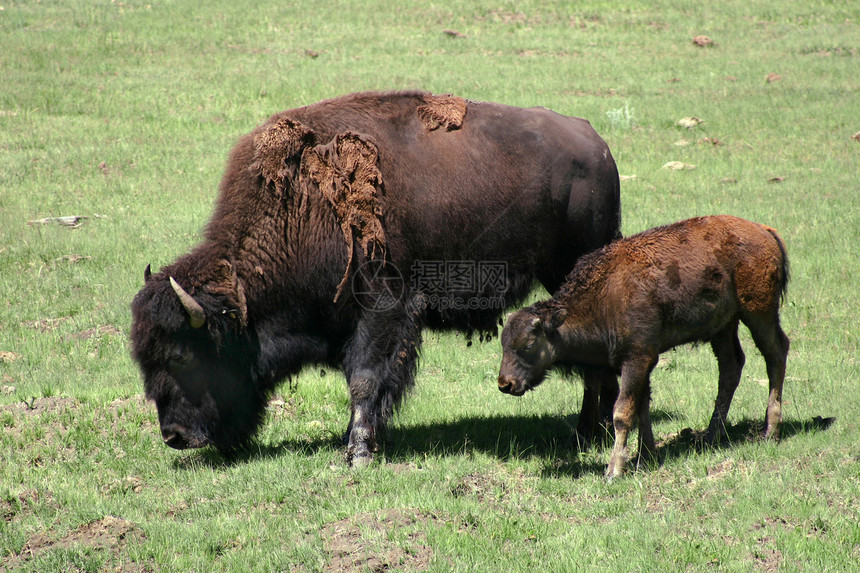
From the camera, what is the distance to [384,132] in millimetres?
7375

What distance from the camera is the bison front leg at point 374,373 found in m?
7.09

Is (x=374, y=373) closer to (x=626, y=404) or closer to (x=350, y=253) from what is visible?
(x=350, y=253)

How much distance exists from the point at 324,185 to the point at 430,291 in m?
1.26

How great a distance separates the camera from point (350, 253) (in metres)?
6.99

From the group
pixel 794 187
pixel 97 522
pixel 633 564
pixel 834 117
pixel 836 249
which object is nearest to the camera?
pixel 633 564

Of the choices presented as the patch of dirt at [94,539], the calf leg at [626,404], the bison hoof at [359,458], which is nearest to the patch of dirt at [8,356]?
the patch of dirt at [94,539]

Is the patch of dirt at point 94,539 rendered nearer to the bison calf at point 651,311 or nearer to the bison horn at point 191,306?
the bison horn at point 191,306

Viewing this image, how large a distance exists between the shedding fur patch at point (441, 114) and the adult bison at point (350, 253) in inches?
0.7

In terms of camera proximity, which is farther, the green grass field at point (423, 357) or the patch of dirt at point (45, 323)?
the patch of dirt at point (45, 323)

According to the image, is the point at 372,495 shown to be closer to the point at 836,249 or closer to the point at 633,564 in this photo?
the point at 633,564

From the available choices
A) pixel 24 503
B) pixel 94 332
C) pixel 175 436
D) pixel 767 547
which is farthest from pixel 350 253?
pixel 94 332

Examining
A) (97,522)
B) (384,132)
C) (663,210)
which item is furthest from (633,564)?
(663,210)

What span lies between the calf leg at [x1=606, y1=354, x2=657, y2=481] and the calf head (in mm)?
645

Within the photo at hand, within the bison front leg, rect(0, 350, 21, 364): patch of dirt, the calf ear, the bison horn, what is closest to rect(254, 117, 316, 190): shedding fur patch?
the bison horn
